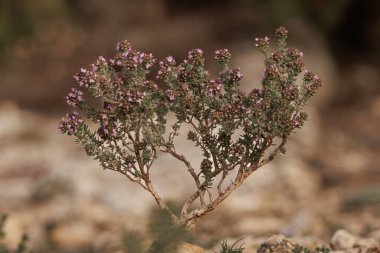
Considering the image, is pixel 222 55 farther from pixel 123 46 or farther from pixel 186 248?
pixel 186 248

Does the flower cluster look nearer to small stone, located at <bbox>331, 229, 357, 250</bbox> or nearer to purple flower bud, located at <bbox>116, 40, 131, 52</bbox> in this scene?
purple flower bud, located at <bbox>116, 40, 131, 52</bbox>

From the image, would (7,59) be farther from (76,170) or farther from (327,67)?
(327,67)

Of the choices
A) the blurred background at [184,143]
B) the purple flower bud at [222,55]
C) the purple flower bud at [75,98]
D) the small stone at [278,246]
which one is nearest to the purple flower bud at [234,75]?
the purple flower bud at [222,55]

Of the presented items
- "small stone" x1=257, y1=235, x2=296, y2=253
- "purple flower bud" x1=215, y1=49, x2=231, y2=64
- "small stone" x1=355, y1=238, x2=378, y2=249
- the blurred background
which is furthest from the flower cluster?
the blurred background

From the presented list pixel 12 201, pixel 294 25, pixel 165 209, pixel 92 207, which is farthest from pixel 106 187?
pixel 165 209

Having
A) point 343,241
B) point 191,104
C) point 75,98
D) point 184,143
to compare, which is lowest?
point 343,241

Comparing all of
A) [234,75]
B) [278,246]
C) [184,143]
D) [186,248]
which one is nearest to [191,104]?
[234,75]
